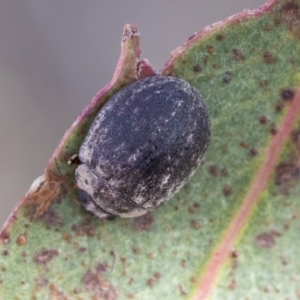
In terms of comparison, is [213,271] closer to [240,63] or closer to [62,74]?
[240,63]

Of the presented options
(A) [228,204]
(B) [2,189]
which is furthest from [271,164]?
(B) [2,189]

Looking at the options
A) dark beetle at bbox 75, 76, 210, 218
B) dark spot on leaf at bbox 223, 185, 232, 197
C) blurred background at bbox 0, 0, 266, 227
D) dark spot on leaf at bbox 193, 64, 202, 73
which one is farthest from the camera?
blurred background at bbox 0, 0, 266, 227

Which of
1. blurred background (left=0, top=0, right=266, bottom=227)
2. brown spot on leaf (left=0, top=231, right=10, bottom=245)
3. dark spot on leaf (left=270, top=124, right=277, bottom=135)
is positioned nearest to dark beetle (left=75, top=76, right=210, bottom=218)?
dark spot on leaf (left=270, top=124, right=277, bottom=135)

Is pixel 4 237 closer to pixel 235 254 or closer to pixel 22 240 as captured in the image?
pixel 22 240

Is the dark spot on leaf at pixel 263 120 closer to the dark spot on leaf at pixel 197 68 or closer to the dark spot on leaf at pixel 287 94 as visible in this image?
the dark spot on leaf at pixel 287 94

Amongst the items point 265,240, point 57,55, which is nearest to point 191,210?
point 265,240

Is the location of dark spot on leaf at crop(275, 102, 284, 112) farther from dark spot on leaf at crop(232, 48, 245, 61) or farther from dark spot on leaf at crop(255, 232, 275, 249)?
dark spot on leaf at crop(255, 232, 275, 249)

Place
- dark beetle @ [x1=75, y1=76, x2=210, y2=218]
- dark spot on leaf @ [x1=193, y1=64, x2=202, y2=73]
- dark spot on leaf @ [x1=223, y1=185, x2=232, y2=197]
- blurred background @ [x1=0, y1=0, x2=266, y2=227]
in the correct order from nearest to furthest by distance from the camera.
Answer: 1. dark beetle @ [x1=75, y1=76, x2=210, y2=218]
2. dark spot on leaf @ [x1=193, y1=64, x2=202, y2=73]
3. dark spot on leaf @ [x1=223, y1=185, x2=232, y2=197]
4. blurred background @ [x1=0, y1=0, x2=266, y2=227]
